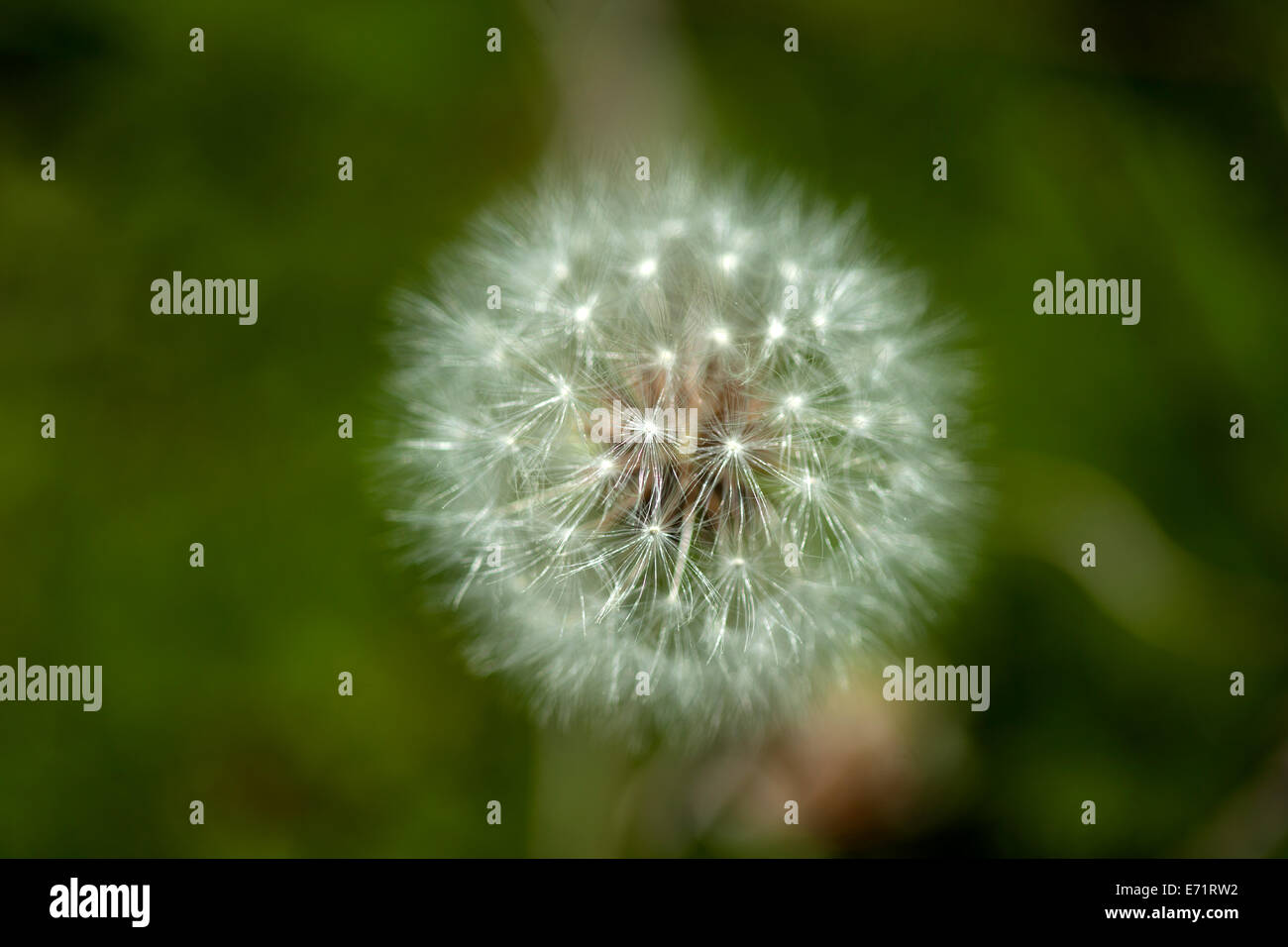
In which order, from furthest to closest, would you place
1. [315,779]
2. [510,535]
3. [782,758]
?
1. [315,779]
2. [782,758]
3. [510,535]

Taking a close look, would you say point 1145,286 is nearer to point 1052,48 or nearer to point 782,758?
point 1052,48

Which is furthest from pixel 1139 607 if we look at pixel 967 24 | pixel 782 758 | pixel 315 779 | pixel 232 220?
pixel 232 220

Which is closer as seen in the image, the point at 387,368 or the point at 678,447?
the point at 678,447

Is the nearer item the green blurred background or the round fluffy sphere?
the round fluffy sphere

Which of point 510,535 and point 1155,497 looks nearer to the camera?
point 510,535
